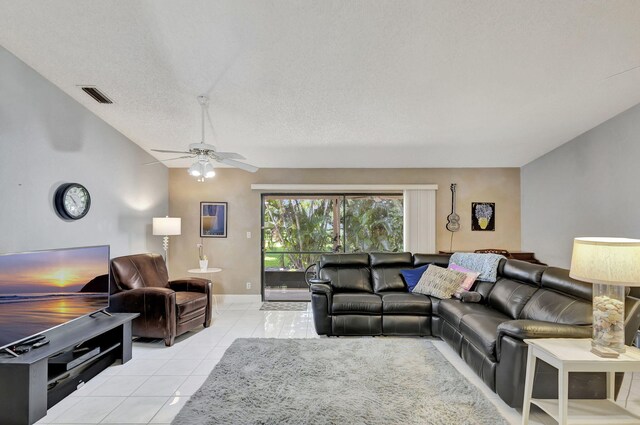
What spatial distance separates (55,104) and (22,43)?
72cm

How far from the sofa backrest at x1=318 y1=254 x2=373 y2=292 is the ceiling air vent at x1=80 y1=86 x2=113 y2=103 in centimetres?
327

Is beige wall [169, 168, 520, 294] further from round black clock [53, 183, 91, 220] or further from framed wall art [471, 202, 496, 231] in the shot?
round black clock [53, 183, 91, 220]

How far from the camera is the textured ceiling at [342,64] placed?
2443 millimetres

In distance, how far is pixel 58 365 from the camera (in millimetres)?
2541

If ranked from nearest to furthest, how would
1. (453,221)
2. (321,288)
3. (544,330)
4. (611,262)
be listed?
(611,262)
(544,330)
(321,288)
(453,221)

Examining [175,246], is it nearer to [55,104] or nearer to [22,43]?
[55,104]

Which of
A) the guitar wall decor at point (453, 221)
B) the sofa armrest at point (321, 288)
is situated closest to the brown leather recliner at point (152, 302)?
the sofa armrest at point (321, 288)

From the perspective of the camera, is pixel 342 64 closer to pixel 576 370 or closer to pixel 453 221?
pixel 576 370

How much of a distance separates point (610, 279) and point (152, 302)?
4074 millimetres

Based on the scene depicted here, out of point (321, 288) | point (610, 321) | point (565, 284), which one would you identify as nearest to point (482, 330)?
point (565, 284)

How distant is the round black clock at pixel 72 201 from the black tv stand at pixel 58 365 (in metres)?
1.12

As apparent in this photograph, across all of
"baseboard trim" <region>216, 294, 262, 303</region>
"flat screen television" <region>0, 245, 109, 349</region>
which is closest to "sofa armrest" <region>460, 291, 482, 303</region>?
"baseboard trim" <region>216, 294, 262, 303</region>

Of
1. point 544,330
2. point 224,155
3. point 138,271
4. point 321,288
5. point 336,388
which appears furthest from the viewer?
point 138,271

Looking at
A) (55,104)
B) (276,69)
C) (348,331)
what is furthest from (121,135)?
(348,331)
